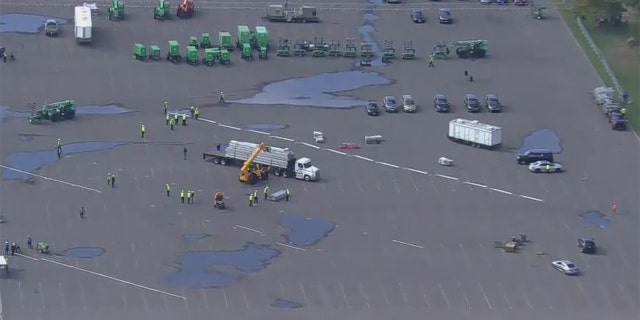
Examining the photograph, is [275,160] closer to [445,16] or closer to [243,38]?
[243,38]

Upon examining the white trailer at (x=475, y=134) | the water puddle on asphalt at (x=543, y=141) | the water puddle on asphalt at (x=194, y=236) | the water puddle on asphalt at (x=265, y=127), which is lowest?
the water puddle on asphalt at (x=194, y=236)

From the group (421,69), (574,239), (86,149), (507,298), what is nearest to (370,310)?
(507,298)

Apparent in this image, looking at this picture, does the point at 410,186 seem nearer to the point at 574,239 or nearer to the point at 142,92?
the point at 574,239

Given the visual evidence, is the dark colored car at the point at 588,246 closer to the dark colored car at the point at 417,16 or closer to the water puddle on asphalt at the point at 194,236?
the water puddle on asphalt at the point at 194,236

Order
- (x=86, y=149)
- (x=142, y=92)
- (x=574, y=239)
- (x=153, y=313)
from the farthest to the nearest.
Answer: (x=142, y=92) < (x=86, y=149) < (x=574, y=239) < (x=153, y=313)

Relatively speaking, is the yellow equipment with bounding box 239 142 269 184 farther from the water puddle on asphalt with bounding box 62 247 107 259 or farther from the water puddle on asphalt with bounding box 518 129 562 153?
the water puddle on asphalt with bounding box 518 129 562 153

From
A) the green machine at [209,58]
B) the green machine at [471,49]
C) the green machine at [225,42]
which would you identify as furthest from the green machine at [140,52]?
the green machine at [471,49]
